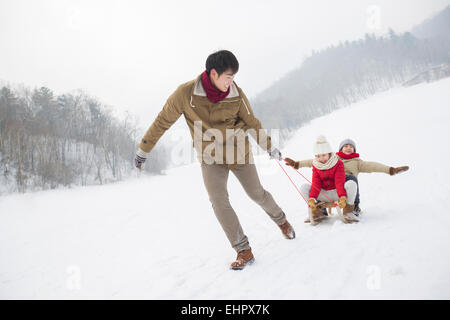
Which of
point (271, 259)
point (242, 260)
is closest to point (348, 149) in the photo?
point (271, 259)

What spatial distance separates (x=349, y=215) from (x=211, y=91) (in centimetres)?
243

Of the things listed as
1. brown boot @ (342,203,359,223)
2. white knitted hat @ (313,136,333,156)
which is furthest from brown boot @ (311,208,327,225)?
white knitted hat @ (313,136,333,156)

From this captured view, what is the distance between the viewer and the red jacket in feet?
10.4

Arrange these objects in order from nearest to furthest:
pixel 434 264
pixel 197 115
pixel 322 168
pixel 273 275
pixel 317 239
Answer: pixel 434 264 → pixel 273 275 → pixel 197 115 → pixel 317 239 → pixel 322 168

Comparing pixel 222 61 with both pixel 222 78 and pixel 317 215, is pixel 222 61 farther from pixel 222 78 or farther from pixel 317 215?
pixel 317 215

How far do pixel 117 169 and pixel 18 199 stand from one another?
16399 mm

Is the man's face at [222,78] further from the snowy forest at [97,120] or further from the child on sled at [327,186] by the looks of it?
the snowy forest at [97,120]

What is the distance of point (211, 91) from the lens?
2283mm

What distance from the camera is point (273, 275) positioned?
2098 mm

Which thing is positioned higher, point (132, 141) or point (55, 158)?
point (132, 141)

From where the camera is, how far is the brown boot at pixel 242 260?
2.35 meters

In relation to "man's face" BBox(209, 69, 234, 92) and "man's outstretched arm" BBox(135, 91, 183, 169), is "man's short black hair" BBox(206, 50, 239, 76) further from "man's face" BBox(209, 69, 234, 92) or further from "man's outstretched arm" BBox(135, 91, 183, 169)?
"man's outstretched arm" BBox(135, 91, 183, 169)

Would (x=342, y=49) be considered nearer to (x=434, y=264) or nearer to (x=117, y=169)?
(x=117, y=169)
